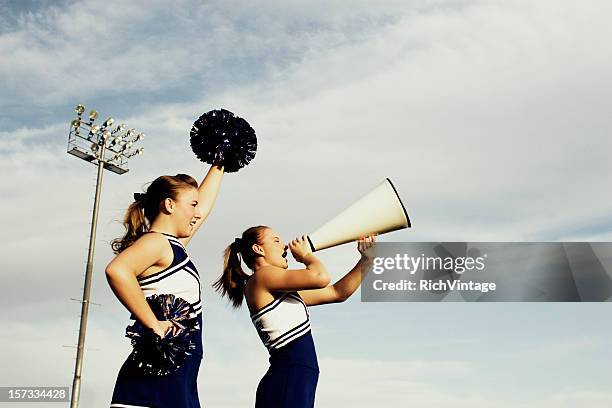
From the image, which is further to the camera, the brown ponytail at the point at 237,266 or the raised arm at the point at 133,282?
the brown ponytail at the point at 237,266

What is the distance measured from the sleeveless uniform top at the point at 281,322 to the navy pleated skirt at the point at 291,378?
4 cm

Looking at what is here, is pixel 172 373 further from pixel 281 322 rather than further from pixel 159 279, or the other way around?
pixel 281 322

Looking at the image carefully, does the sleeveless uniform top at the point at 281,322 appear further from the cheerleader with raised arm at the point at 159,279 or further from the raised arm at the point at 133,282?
the raised arm at the point at 133,282

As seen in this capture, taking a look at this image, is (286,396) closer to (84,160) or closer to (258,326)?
(258,326)

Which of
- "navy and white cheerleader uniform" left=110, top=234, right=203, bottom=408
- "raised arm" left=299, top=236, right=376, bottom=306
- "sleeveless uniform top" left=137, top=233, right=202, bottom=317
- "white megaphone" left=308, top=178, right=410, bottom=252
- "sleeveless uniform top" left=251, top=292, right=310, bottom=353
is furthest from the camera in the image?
"raised arm" left=299, top=236, right=376, bottom=306

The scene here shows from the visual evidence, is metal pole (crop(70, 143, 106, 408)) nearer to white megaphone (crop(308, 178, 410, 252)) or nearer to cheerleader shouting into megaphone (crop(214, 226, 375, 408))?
cheerleader shouting into megaphone (crop(214, 226, 375, 408))

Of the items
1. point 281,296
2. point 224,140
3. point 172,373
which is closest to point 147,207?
point 172,373

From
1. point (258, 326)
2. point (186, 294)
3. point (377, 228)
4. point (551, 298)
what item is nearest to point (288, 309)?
point (258, 326)

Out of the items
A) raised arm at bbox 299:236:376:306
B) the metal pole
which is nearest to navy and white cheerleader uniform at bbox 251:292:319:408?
raised arm at bbox 299:236:376:306

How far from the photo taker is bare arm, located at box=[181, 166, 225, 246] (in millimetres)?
4945

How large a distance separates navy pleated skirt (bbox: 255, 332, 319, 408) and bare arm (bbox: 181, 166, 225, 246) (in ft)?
3.73

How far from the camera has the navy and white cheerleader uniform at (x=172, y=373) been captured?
12.8 ft

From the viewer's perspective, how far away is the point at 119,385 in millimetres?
3977

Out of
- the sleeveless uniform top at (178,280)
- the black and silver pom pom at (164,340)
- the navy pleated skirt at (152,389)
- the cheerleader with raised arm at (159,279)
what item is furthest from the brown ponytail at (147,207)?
the navy pleated skirt at (152,389)
